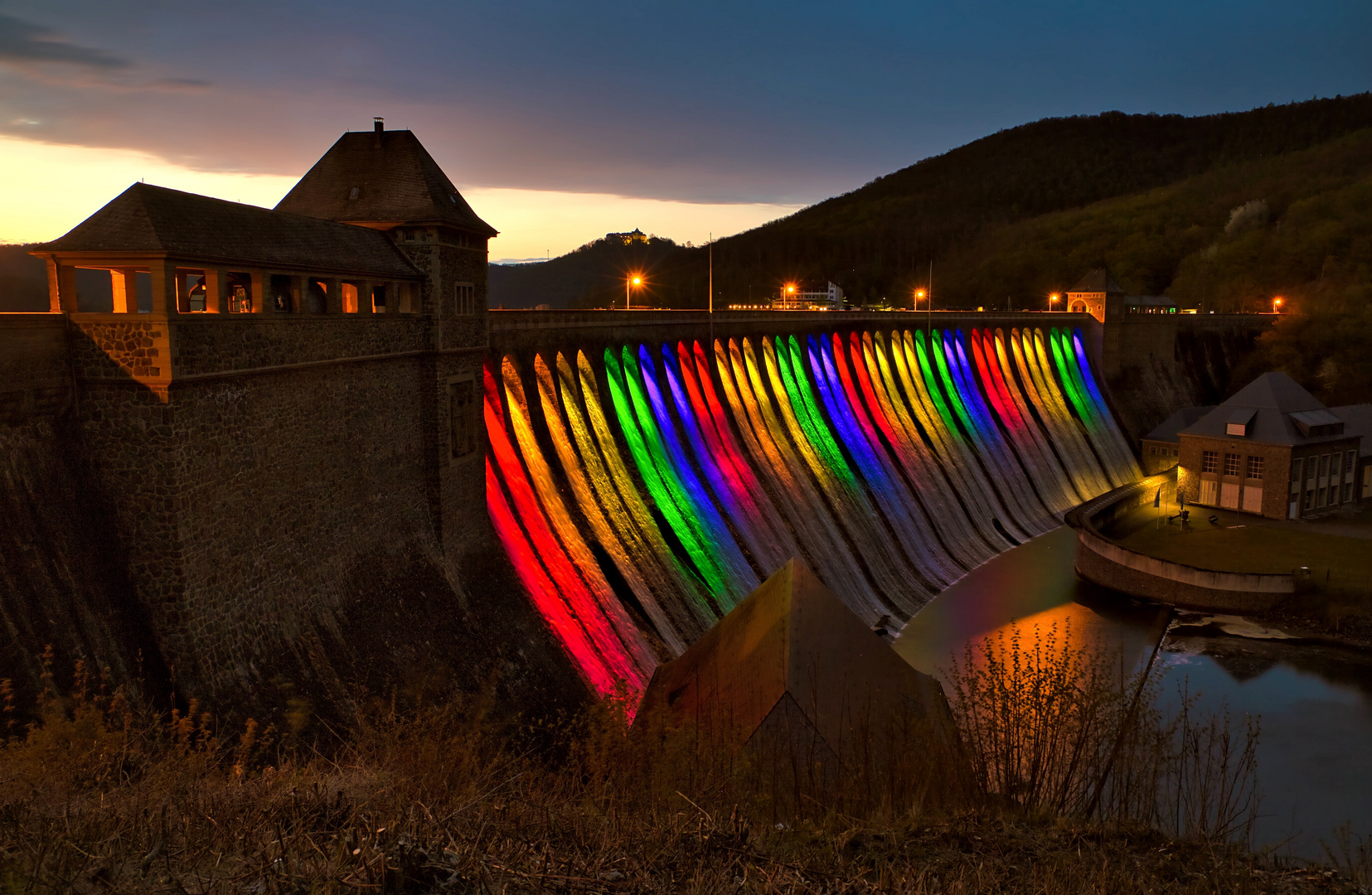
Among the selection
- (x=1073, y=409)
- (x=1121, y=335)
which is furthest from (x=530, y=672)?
(x=1121, y=335)

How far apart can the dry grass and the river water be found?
10.6m

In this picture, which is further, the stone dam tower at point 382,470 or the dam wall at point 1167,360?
the dam wall at point 1167,360

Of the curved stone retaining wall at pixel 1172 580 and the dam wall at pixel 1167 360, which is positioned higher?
the dam wall at pixel 1167 360

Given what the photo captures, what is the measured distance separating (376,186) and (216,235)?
6505 mm

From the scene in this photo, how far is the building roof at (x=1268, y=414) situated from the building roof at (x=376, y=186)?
4093cm

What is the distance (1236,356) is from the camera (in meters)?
77.9

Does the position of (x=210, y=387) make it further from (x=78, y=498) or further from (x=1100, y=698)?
(x=1100, y=698)

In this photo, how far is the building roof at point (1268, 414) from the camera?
45.2 meters

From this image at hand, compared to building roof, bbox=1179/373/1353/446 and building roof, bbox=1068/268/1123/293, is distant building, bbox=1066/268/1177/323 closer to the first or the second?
building roof, bbox=1068/268/1123/293

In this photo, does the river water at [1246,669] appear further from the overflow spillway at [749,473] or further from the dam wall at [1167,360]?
the dam wall at [1167,360]

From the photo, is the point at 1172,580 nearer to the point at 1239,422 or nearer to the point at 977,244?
the point at 1239,422

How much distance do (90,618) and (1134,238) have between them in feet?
440

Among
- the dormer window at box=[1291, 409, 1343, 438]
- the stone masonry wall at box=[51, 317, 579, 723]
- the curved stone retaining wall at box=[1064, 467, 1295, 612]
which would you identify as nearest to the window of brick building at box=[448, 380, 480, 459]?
the stone masonry wall at box=[51, 317, 579, 723]

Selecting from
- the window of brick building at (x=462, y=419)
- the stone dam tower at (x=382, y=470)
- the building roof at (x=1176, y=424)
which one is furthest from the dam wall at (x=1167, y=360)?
the window of brick building at (x=462, y=419)
